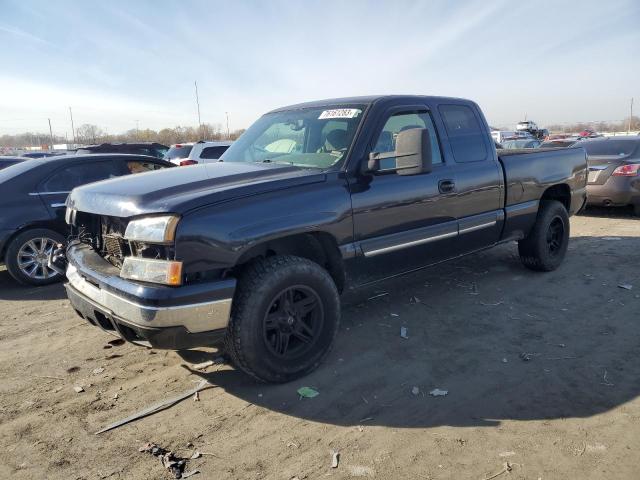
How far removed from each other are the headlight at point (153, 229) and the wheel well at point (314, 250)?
69 centimetres

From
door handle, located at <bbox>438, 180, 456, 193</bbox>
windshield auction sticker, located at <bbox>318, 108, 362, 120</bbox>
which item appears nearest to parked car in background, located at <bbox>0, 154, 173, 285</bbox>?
windshield auction sticker, located at <bbox>318, 108, 362, 120</bbox>

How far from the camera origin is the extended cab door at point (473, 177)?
4496 mm

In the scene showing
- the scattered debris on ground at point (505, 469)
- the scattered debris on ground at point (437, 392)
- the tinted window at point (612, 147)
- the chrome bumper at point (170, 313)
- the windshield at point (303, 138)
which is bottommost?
the scattered debris on ground at point (505, 469)

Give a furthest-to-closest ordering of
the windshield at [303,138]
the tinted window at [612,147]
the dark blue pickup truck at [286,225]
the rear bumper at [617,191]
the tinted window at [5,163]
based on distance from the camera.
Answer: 1. the tinted window at [5,163]
2. the tinted window at [612,147]
3. the rear bumper at [617,191]
4. the windshield at [303,138]
5. the dark blue pickup truck at [286,225]

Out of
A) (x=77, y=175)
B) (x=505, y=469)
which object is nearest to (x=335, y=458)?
(x=505, y=469)

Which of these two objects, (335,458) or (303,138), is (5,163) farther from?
(335,458)

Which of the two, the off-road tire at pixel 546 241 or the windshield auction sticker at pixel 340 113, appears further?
the off-road tire at pixel 546 241

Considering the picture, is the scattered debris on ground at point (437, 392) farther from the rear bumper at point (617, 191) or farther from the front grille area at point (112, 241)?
the rear bumper at point (617, 191)

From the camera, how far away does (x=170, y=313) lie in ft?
9.00

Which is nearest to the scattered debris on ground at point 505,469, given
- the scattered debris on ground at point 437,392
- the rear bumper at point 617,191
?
the scattered debris on ground at point 437,392

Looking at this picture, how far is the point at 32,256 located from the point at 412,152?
15.8ft

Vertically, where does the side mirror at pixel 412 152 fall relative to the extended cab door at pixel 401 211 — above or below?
above

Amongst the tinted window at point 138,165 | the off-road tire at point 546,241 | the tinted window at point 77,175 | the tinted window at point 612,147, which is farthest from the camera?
the tinted window at point 612,147

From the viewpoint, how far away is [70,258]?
3.64 meters
